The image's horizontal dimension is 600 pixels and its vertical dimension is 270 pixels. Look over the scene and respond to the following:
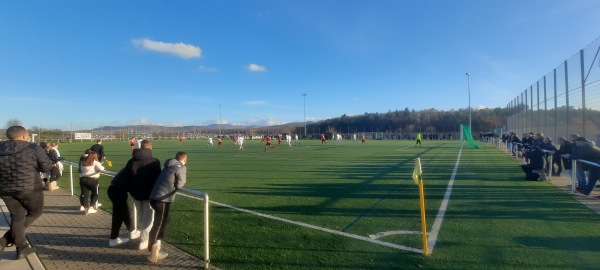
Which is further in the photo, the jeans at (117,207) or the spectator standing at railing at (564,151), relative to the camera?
the spectator standing at railing at (564,151)

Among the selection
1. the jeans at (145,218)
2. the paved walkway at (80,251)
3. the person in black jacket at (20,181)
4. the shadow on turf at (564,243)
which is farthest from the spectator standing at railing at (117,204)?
the shadow on turf at (564,243)

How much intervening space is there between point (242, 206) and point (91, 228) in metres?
2.94

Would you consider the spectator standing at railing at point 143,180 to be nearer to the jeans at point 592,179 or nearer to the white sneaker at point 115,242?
the white sneaker at point 115,242

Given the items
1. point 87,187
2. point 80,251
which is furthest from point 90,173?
point 80,251

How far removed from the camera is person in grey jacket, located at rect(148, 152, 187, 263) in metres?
4.82

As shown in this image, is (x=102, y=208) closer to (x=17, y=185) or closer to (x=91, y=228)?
(x=91, y=228)

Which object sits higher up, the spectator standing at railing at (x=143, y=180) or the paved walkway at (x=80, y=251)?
the spectator standing at railing at (x=143, y=180)

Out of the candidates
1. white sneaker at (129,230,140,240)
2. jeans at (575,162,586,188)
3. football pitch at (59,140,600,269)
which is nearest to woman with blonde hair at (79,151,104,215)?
football pitch at (59,140,600,269)

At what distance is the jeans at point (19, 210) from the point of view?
483 centimetres

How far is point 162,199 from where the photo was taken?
15.8 feet

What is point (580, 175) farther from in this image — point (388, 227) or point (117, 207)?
point (117, 207)

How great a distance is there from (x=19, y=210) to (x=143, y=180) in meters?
1.59

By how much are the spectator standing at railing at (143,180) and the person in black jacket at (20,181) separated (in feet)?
3.64

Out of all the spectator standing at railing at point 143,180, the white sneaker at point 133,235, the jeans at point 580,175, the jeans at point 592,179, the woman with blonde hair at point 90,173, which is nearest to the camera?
the spectator standing at railing at point 143,180
